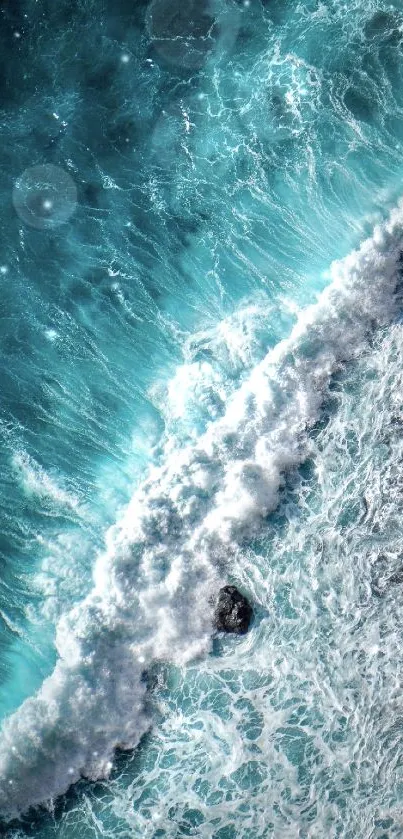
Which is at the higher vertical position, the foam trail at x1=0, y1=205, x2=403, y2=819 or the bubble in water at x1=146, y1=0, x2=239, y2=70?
the bubble in water at x1=146, y1=0, x2=239, y2=70

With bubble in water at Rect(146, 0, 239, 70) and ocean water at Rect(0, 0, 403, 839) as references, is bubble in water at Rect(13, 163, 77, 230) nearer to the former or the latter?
ocean water at Rect(0, 0, 403, 839)

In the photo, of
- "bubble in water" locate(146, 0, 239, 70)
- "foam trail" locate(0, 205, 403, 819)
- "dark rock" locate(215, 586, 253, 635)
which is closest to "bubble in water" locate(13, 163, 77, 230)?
"bubble in water" locate(146, 0, 239, 70)

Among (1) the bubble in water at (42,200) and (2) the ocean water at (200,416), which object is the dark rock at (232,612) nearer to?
(2) the ocean water at (200,416)

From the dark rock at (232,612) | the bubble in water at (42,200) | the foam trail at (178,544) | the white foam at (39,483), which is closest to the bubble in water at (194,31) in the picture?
the bubble in water at (42,200)

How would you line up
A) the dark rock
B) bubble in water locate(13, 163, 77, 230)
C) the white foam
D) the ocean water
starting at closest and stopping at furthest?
1. the ocean water
2. the dark rock
3. the white foam
4. bubble in water locate(13, 163, 77, 230)

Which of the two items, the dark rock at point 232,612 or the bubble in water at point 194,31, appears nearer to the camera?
the dark rock at point 232,612

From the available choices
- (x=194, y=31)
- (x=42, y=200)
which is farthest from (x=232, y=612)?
(x=194, y=31)
